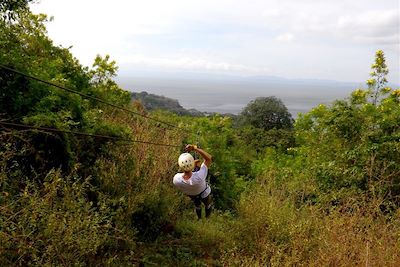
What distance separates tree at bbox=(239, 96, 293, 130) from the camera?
38.2 m

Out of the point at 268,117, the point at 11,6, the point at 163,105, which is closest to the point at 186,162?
the point at 11,6

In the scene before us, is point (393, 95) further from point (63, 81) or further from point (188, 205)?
point (63, 81)

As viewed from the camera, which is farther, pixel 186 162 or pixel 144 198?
pixel 144 198

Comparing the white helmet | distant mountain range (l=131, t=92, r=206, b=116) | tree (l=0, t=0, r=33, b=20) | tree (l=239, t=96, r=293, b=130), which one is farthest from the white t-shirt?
tree (l=239, t=96, r=293, b=130)

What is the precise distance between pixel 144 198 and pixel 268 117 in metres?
34.2

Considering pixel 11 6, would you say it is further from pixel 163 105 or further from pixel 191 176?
pixel 163 105

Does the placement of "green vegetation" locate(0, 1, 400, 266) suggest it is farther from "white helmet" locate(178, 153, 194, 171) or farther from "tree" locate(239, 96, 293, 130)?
"tree" locate(239, 96, 293, 130)

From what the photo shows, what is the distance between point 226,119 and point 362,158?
359cm

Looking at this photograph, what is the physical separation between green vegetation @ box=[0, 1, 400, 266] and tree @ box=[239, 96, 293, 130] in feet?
91.3

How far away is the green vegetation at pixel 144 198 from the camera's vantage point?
3986mm

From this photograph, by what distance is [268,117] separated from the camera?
3903 cm

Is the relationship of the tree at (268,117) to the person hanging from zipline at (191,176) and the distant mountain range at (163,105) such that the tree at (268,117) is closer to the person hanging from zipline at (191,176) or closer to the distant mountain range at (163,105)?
the distant mountain range at (163,105)

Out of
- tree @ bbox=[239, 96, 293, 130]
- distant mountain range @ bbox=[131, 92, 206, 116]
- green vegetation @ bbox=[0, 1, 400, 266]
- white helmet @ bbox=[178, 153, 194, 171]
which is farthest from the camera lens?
distant mountain range @ bbox=[131, 92, 206, 116]

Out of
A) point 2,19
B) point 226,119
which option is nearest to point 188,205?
point 226,119
